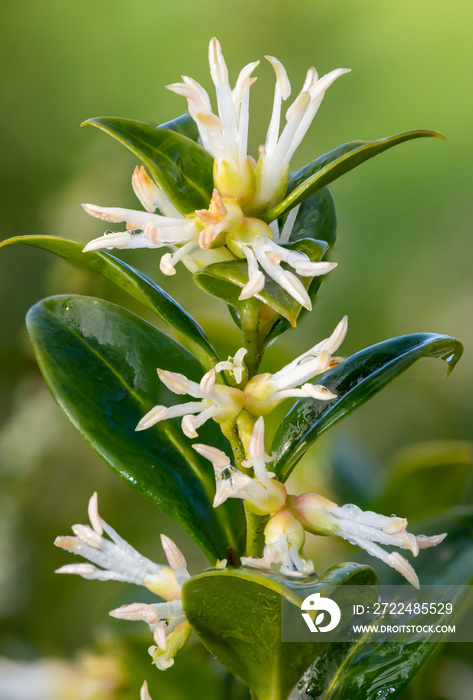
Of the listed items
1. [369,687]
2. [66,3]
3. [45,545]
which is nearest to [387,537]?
[369,687]

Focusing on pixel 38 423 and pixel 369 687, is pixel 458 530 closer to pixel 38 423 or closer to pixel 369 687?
pixel 369 687

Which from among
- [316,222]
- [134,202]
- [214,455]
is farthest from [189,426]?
[134,202]

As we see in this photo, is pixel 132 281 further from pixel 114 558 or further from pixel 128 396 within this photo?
pixel 114 558

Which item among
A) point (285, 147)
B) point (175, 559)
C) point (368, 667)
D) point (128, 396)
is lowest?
point (368, 667)

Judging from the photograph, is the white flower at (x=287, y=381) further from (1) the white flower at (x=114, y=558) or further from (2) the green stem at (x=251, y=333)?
(1) the white flower at (x=114, y=558)

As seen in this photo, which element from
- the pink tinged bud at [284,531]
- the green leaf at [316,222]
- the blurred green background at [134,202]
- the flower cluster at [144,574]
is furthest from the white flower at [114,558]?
the blurred green background at [134,202]

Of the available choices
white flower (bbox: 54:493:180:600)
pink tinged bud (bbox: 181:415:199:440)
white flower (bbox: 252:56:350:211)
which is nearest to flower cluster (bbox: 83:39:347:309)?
white flower (bbox: 252:56:350:211)

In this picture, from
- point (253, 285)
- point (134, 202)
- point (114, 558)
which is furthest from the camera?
point (134, 202)

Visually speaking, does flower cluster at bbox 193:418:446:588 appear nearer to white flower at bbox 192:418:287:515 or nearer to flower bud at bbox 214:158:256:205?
white flower at bbox 192:418:287:515
